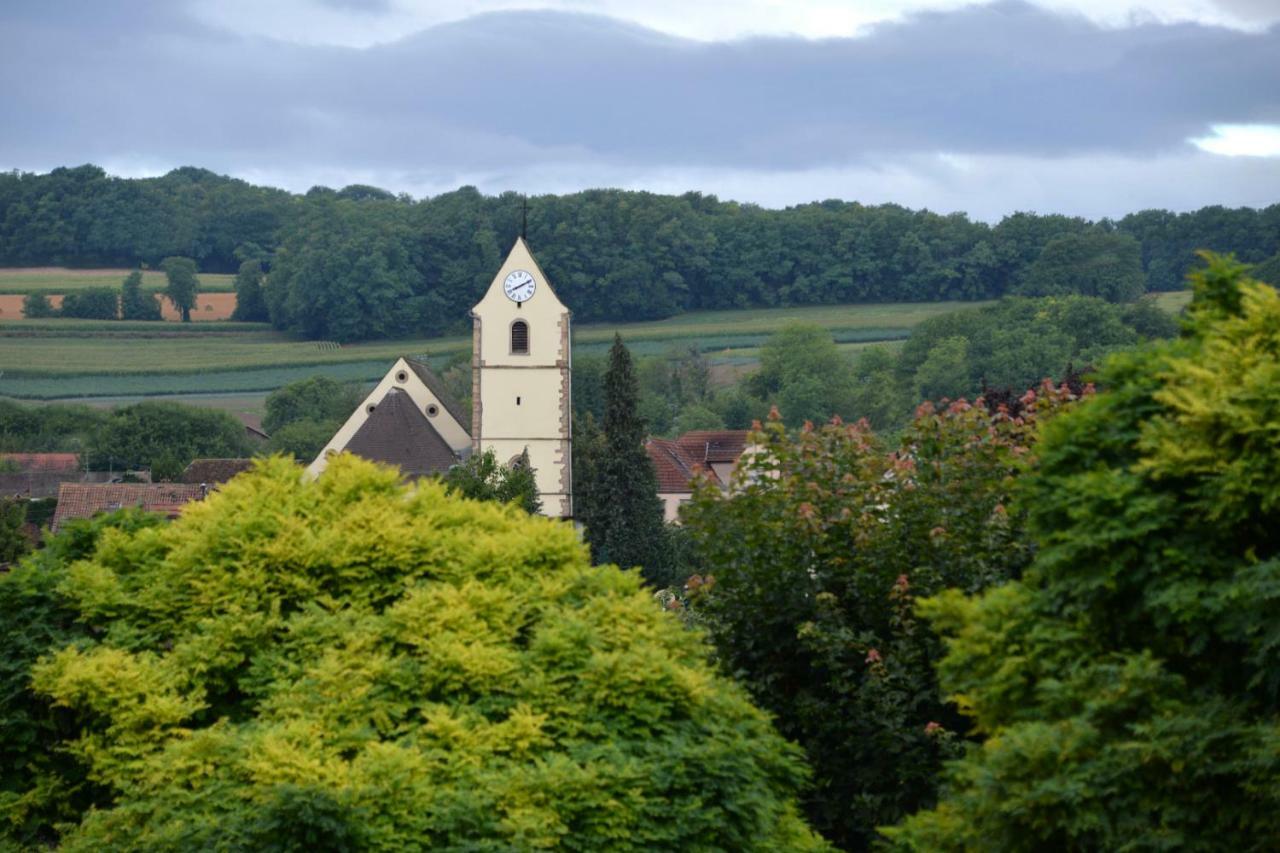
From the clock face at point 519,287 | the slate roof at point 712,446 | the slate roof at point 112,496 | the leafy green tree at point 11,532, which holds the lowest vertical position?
the slate roof at point 112,496

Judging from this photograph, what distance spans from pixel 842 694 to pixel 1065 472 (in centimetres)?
532

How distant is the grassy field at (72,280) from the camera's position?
16450cm

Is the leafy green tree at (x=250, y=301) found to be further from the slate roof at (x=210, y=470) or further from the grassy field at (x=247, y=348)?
the slate roof at (x=210, y=470)

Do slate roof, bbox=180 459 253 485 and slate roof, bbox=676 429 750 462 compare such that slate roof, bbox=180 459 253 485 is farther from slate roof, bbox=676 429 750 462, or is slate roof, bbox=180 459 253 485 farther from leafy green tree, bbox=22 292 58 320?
leafy green tree, bbox=22 292 58 320

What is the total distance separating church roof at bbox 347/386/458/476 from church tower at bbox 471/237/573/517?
2.45m

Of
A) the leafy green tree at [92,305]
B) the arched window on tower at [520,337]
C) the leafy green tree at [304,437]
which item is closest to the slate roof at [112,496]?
the arched window on tower at [520,337]

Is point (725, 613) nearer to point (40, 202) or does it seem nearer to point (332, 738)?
point (332, 738)

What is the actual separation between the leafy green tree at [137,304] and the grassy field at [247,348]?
3.90 metres

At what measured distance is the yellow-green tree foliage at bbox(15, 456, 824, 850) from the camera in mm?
14445

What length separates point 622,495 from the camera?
67.1 meters

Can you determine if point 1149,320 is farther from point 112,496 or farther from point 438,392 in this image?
point 112,496

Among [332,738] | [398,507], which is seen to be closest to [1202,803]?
[332,738]

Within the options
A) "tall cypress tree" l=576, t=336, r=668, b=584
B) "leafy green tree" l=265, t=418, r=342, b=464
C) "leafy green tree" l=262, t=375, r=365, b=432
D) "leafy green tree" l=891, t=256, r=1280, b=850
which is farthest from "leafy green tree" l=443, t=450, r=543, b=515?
"leafy green tree" l=262, t=375, r=365, b=432

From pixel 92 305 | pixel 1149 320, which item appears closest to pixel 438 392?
pixel 1149 320
